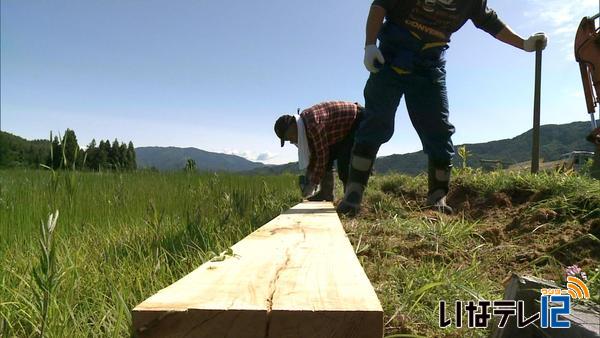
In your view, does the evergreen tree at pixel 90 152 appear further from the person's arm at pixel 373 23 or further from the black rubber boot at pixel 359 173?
the person's arm at pixel 373 23

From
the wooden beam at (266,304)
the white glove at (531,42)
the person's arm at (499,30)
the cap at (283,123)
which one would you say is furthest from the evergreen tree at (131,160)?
the wooden beam at (266,304)

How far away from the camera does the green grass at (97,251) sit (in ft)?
3.56

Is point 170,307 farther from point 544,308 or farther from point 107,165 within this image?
point 107,165

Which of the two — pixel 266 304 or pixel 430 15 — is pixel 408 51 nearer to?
pixel 430 15

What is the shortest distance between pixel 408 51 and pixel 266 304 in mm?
2694

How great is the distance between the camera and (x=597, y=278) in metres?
0.99

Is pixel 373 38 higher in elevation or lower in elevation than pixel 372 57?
higher

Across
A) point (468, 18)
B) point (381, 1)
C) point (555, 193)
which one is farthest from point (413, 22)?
point (555, 193)

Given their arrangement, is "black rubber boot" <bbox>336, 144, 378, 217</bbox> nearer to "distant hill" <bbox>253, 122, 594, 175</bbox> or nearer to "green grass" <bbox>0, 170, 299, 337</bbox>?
"green grass" <bbox>0, 170, 299, 337</bbox>

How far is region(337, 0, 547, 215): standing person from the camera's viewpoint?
2992 millimetres

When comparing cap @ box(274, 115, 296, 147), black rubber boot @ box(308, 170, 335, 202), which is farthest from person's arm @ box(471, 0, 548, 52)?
black rubber boot @ box(308, 170, 335, 202)

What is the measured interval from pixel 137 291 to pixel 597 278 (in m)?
1.32

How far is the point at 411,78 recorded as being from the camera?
10.1 ft

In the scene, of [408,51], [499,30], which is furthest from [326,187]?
[499,30]
